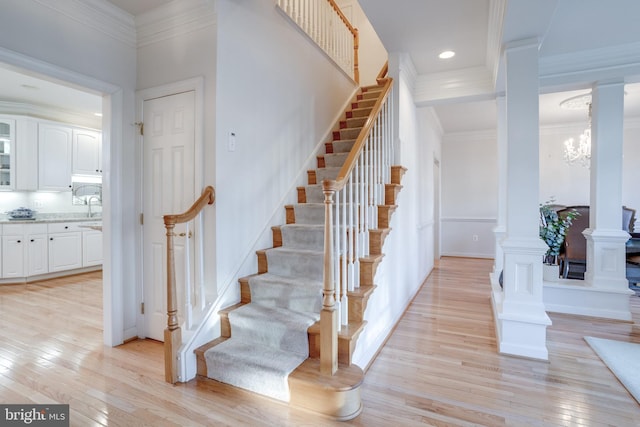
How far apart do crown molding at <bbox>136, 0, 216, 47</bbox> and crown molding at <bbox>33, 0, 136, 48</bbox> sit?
0.08 m

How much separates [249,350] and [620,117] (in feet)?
13.9

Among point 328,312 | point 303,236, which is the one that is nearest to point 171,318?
point 328,312

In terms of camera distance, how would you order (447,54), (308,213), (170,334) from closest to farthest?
(170,334) → (308,213) → (447,54)

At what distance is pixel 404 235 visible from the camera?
3414mm

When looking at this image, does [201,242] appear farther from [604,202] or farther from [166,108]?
[604,202]

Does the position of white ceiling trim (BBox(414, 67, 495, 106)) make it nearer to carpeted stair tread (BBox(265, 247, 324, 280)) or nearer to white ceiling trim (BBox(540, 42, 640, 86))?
white ceiling trim (BBox(540, 42, 640, 86))

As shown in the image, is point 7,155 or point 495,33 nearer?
point 495,33

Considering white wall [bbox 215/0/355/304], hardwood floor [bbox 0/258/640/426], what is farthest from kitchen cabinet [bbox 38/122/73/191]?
white wall [bbox 215/0/355/304]

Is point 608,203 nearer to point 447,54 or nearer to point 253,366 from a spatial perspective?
point 447,54

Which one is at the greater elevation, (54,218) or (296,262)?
(54,218)

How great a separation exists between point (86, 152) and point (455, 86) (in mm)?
6125

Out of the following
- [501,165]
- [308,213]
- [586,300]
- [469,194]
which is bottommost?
[586,300]

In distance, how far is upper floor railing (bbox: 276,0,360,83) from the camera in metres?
3.27

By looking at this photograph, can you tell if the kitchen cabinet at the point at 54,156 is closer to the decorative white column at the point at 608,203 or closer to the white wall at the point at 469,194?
the white wall at the point at 469,194
